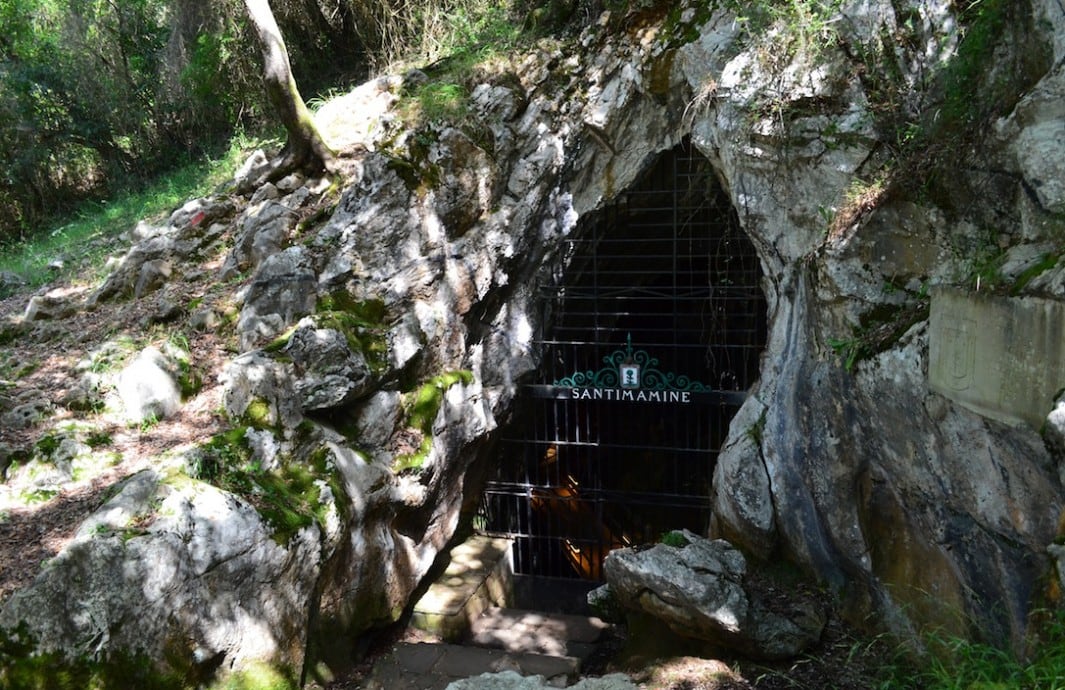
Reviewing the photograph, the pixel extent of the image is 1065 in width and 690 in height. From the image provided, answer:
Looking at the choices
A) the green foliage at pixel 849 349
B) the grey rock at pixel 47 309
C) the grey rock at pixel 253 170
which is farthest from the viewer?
the grey rock at pixel 253 170

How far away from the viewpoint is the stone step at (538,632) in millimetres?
6324

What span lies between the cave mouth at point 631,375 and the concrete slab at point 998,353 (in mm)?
2469

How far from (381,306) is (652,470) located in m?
4.64

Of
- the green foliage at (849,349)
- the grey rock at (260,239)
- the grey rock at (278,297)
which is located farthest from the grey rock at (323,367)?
the green foliage at (849,349)

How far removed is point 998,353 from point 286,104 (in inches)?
252

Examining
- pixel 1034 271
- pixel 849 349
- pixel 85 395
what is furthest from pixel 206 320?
pixel 1034 271

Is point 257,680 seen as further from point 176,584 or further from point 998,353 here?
point 998,353

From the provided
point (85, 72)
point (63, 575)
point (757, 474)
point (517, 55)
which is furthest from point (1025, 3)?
point (85, 72)

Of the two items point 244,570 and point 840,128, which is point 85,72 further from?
point 840,128

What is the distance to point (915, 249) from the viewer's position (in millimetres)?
4969

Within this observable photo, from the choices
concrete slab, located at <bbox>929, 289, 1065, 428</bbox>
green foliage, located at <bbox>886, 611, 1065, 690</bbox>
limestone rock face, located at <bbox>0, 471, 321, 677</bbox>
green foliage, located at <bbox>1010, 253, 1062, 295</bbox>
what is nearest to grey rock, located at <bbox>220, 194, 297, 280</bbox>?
limestone rock face, located at <bbox>0, 471, 321, 677</bbox>

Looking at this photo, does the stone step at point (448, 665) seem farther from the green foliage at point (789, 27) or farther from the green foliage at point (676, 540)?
the green foliage at point (789, 27)

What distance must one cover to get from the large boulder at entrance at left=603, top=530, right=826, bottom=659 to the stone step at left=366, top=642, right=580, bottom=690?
76cm

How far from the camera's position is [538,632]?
659 centimetres
